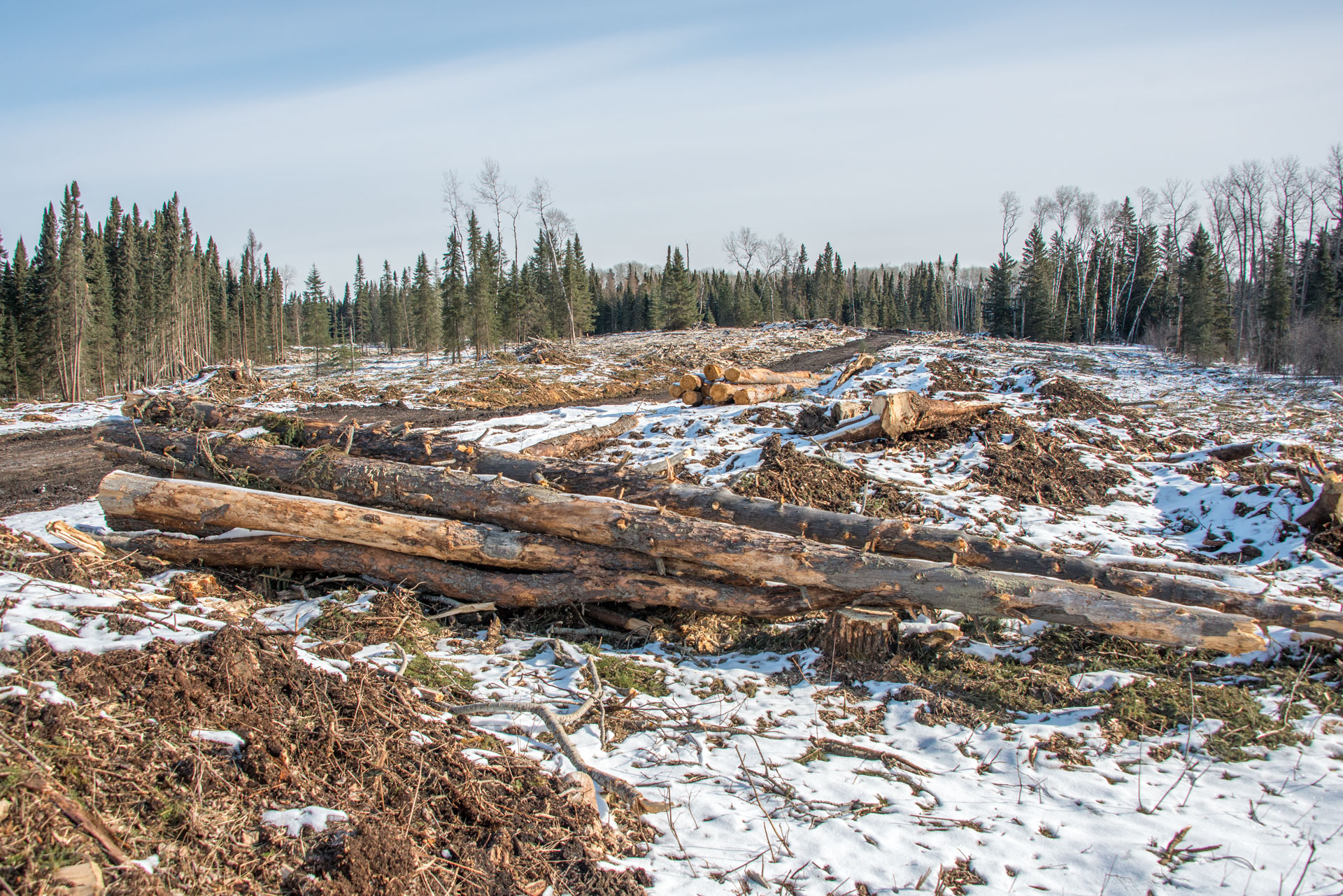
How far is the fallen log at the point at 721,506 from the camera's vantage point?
4793mm

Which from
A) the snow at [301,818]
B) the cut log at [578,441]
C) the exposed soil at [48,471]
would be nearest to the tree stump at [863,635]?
the snow at [301,818]

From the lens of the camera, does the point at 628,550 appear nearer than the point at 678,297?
Yes

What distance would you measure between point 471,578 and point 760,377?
11944 millimetres

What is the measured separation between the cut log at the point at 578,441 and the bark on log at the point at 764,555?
2.75 m

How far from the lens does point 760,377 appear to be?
16.3 meters

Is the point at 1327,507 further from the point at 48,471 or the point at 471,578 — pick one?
the point at 48,471

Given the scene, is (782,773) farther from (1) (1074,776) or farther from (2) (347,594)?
(2) (347,594)

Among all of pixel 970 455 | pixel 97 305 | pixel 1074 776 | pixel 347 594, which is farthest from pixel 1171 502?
pixel 97 305

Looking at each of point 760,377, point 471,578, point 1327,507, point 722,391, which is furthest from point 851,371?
point 471,578

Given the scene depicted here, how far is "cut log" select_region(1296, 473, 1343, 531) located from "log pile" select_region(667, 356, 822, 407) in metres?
9.62

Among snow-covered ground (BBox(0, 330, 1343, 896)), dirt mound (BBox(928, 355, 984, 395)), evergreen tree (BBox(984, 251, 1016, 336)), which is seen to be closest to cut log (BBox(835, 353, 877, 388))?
dirt mound (BBox(928, 355, 984, 395))

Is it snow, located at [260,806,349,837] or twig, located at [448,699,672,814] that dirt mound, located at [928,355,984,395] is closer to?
twig, located at [448,699,672,814]

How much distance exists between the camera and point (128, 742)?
8.57ft

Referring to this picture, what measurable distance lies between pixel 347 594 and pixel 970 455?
335 inches
